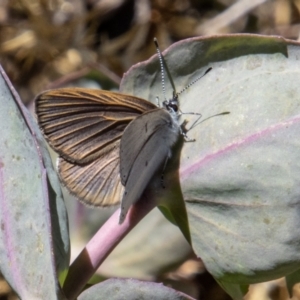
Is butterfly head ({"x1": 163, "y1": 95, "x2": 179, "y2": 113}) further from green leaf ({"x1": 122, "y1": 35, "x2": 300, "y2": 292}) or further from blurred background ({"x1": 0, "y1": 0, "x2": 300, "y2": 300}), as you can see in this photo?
blurred background ({"x1": 0, "y1": 0, "x2": 300, "y2": 300})

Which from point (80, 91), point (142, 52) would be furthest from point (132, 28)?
point (80, 91)

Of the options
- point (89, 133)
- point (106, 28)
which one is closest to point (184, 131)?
point (89, 133)

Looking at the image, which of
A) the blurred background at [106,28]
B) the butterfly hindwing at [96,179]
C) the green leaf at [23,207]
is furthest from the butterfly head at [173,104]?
the blurred background at [106,28]

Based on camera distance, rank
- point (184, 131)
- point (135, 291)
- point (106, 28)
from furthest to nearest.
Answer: point (106, 28), point (184, 131), point (135, 291)

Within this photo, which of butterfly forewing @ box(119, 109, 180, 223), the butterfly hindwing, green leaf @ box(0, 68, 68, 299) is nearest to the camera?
green leaf @ box(0, 68, 68, 299)

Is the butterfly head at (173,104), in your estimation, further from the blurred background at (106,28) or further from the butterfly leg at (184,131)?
the blurred background at (106,28)

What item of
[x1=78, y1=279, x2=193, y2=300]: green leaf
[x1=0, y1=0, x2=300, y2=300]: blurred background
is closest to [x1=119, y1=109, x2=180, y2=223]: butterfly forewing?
[x1=78, y1=279, x2=193, y2=300]: green leaf

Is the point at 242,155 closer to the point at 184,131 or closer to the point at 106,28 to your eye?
the point at 184,131

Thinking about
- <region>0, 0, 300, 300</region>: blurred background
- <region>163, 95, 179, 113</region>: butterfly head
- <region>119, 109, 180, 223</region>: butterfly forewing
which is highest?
<region>163, 95, 179, 113</region>: butterfly head
